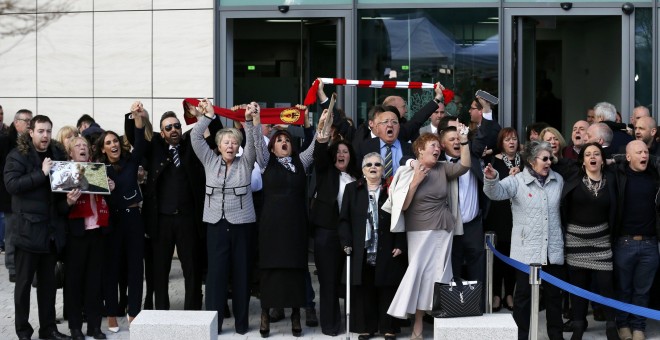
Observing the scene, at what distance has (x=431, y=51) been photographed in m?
15.5

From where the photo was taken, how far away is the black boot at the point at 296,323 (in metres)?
11.5

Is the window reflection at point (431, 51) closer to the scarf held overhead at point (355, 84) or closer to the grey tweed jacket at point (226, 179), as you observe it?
the scarf held overhead at point (355, 84)

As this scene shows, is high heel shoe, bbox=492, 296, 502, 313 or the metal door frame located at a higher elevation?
the metal door frame

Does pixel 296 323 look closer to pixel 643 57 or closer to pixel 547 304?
pixel 547 304

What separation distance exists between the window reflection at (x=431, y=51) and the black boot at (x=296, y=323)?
182 inches

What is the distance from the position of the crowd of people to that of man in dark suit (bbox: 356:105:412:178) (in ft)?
0.05

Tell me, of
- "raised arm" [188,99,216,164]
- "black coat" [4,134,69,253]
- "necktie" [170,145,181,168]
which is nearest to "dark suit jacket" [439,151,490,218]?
"raised arm" [188,99,216,164]

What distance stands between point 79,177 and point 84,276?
3.47ft

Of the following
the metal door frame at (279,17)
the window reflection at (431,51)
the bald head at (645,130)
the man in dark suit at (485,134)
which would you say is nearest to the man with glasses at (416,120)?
the man in dark suit at (485,134)

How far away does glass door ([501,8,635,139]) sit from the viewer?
15320 millimetres

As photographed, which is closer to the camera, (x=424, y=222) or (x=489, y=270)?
(x=424, y=222)

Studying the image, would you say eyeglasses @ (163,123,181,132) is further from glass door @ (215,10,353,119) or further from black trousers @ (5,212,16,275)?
glass door @ (215,10,353,119)

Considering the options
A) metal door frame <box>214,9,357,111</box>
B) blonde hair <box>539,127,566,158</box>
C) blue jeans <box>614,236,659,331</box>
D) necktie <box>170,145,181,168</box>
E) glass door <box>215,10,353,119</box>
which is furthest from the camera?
glass door <box>215,10,353,119</box>

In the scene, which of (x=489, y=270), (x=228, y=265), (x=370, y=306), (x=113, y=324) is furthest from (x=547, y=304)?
(x=113, y=324)
